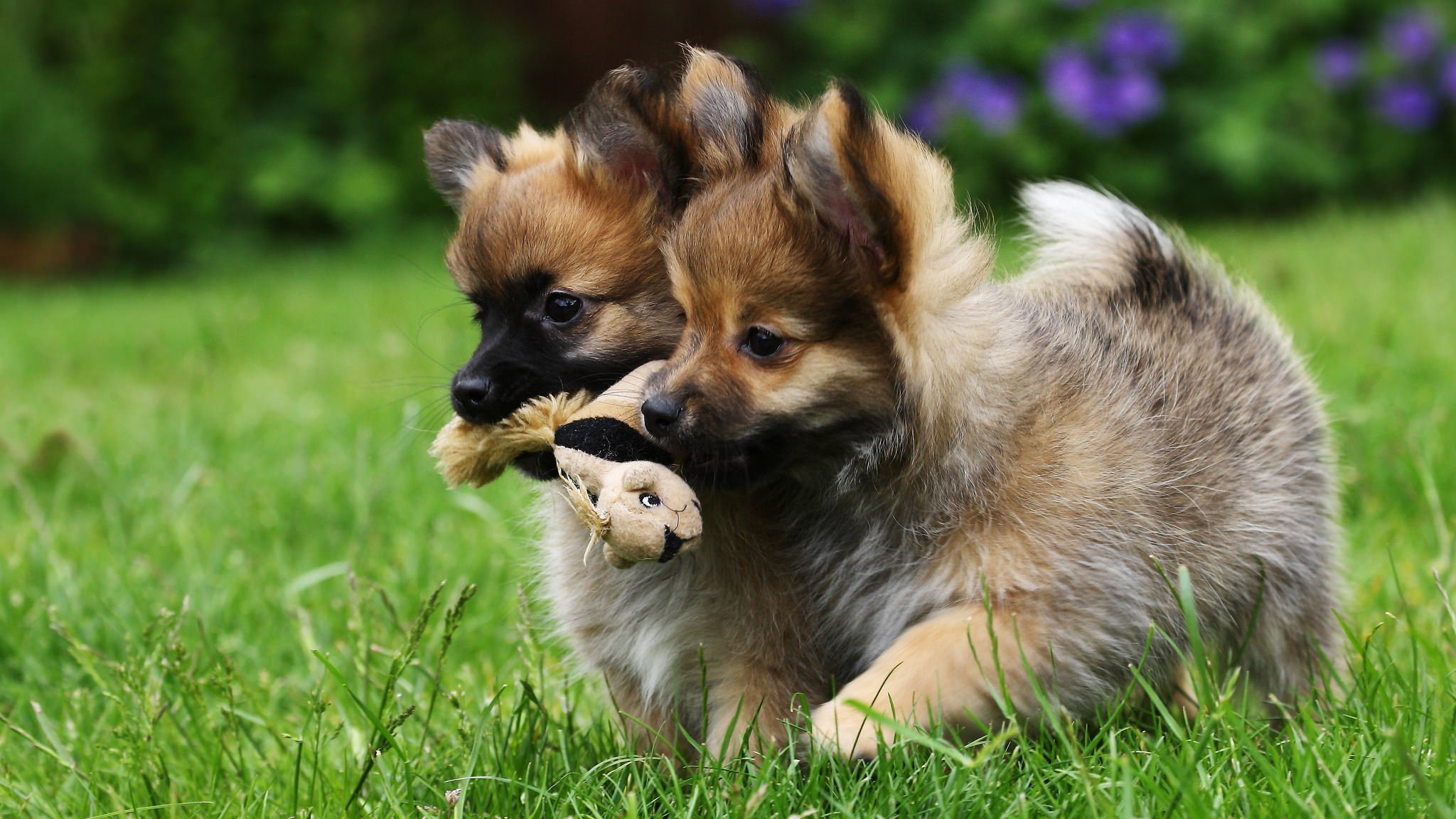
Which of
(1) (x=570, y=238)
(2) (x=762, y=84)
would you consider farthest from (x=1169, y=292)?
(1) (x=570, y=238)

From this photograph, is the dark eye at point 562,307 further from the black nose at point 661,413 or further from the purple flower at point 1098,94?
the purple flower at point 1098,94

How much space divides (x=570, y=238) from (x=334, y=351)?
383 centimetres

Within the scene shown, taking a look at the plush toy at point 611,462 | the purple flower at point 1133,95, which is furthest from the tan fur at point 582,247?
the purple flower at point 1133,95

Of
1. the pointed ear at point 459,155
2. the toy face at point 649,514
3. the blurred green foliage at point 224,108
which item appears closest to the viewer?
the toy face at point 649,514

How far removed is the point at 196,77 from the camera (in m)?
8.75

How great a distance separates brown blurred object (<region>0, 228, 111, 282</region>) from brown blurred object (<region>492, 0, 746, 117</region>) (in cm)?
304

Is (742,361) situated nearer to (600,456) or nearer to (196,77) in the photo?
(600,456)

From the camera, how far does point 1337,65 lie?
322 inches

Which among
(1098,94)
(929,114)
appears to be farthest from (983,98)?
(1098,94)

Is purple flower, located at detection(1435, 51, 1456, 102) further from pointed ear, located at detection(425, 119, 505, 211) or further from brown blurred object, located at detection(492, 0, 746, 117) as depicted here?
pointed ear, located at detection(425, 119, 505, 211)

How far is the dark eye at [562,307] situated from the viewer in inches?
90.4

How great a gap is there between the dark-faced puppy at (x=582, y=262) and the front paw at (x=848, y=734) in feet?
2.09

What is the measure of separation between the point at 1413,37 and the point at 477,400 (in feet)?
25.0

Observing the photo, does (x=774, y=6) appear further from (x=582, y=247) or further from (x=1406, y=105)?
(x=582, y=247)
